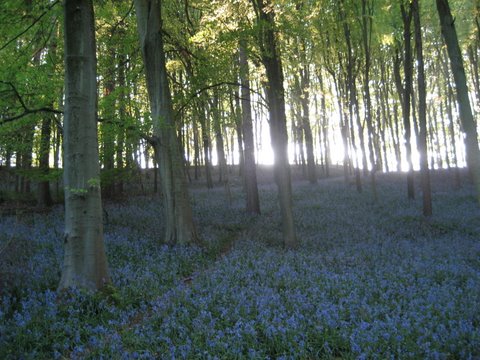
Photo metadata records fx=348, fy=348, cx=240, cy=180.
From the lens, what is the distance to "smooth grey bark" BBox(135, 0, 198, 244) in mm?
11312

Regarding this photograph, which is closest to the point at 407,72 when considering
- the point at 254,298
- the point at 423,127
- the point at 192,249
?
the point at 423,127

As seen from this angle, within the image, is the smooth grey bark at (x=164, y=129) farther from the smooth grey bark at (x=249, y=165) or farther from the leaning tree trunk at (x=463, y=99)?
the leaning tree trunk at (x=463, y=99)

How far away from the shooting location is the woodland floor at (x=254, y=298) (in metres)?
4.50

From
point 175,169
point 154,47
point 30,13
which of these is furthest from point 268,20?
point 30,13

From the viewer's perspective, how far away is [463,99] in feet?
18.1

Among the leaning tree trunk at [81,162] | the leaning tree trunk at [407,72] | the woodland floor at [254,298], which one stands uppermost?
the leaning tree trunk at [407,72]

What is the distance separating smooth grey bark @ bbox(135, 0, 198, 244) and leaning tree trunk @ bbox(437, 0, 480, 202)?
7892 mm

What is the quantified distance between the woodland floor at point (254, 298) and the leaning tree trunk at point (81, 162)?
1.67 ft

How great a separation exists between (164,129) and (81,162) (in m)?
5.37

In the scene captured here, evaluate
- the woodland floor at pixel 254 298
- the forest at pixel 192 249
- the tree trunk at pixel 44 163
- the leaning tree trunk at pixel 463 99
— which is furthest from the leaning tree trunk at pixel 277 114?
the tree trunk at pixel 44 163

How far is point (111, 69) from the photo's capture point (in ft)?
45.7

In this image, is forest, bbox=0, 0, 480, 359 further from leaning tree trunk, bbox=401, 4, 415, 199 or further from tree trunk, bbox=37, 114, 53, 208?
leaning tree trunk, bbox=401, 4, 415, 199

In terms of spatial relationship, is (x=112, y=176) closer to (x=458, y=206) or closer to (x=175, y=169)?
(x=175, y=169)

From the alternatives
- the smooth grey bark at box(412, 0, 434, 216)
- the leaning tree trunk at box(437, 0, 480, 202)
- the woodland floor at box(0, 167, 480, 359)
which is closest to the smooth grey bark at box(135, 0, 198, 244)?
the woodland floor at box(0, 167, 480, 359)
